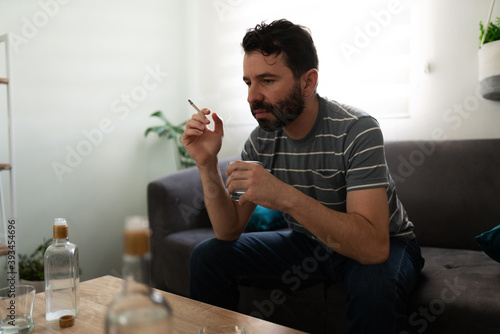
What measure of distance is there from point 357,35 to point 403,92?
0.41 metres

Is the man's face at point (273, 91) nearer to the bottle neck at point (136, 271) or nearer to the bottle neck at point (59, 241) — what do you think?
the bottle neck at point (59, 241)

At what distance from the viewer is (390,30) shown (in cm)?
226

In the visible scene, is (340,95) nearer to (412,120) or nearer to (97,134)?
(412,120)

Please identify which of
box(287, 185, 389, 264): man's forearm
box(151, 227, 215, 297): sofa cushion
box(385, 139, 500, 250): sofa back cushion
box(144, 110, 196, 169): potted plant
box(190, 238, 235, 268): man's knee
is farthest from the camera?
box(144, 110, 196, 169): potted plant

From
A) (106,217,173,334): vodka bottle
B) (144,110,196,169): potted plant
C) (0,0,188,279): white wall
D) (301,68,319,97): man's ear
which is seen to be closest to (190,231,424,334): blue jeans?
(301,68,319,97): man's ear

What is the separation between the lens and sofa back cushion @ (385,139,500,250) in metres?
1.75

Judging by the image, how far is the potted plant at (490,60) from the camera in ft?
5.95

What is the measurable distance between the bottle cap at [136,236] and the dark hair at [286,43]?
40.7 inches

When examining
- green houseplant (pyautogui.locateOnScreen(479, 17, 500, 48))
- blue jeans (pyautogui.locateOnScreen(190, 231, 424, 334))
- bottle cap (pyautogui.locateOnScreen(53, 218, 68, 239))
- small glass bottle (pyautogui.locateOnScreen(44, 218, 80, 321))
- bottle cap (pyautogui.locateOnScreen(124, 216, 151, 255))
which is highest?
green houseplant (pyautogui.locateOnScreen(479, 17, 500, 48))

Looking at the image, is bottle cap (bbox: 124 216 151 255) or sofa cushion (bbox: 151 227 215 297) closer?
bottle cap (bbox: 124 216 151 255)

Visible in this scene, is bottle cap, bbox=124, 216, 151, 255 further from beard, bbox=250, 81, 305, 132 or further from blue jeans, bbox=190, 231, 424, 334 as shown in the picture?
beard, bbox=250, 81, 305, 132

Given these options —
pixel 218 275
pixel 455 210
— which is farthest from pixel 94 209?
pixel 455 210

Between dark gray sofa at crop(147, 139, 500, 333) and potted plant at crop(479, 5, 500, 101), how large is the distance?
234 mm

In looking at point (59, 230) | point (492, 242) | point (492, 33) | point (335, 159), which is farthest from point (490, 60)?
point (59, 230)
